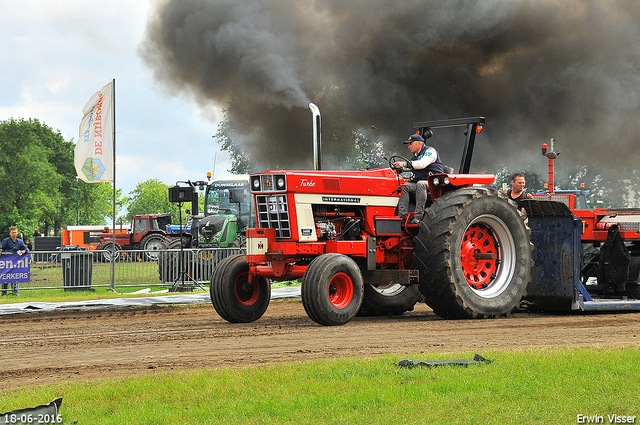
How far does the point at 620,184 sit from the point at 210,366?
2261 cm

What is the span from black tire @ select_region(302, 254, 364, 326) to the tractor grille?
2.32 feet

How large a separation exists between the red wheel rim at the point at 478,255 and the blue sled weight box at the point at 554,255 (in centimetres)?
61

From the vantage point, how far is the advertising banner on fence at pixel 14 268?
14.8 metres

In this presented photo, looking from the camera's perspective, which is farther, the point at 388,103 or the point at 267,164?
the point at 267,164

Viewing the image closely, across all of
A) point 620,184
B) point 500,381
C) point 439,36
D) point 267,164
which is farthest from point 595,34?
point 620,184

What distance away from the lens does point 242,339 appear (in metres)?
7.44

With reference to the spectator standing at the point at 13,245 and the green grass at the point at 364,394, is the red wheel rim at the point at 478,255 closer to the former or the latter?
the green grass at the point at 364,394

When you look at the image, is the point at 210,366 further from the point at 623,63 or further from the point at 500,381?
the point at 623,63

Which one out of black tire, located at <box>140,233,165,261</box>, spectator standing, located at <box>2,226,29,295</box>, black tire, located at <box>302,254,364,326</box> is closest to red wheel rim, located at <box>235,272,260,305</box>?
black tire, located at <box>302,254,364,326</box>

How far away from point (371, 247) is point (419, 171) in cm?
125

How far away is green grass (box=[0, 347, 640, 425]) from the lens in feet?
13.0

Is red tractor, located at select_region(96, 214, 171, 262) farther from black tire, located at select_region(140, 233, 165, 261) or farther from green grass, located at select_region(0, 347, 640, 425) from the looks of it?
green grass, located at select_region(0, 347, 640, 425)

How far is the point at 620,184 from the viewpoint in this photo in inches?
997

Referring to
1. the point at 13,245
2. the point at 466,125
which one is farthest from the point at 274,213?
the point at 13,245
